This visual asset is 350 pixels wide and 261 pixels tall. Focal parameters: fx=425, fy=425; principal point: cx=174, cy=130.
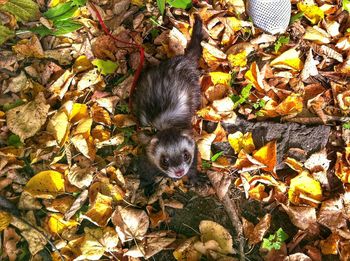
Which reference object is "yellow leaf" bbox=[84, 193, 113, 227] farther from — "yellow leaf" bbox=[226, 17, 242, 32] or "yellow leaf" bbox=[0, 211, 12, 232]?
"yellow leaf" bbox=[226, 17, 242, 32]

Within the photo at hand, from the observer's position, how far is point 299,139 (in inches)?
108

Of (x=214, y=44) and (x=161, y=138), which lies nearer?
(x=161, y=138)

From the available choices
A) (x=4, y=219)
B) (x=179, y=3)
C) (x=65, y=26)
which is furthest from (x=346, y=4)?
(x=4, y=219)

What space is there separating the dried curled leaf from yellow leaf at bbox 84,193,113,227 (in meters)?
0.63

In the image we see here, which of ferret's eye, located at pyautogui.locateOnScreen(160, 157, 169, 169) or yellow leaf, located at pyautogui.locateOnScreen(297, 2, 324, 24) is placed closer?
ferret's eye, located at pyautogui.locateOnScreen(160, 157, 169, 169)

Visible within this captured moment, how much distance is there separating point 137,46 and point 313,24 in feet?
4.11

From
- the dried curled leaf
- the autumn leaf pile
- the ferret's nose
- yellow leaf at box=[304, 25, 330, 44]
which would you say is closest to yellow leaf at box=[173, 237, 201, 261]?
the autumn leaf pile

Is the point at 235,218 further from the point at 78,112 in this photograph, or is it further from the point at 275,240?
the point at 78,112

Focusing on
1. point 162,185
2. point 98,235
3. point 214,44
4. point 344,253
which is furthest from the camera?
point 214,44

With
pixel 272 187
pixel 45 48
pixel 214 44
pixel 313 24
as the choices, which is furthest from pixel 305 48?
pixel 45 48

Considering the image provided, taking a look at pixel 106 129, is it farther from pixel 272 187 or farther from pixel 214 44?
pixel 272 187

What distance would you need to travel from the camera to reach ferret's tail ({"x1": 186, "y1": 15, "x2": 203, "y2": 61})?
294 centimetres

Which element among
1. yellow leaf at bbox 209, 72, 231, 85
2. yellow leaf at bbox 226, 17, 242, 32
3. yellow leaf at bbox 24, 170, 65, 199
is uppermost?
yellow leaf at bbox 226, 17, 242, 32

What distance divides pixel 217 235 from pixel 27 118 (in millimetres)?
1443
